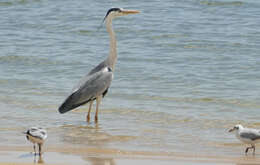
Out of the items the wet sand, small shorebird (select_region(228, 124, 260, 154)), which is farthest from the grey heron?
small shorebird (select_region(228, 124, 260, 154))

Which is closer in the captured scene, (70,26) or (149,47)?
(149,47)

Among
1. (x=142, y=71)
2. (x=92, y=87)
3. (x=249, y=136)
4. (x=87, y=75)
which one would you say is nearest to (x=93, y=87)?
(x=92, y=87)

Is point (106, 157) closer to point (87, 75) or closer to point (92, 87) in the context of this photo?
point (92, 87)

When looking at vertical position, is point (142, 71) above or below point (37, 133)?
below

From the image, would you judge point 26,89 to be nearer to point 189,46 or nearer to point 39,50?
point 39,50

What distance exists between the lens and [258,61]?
42.5 feet

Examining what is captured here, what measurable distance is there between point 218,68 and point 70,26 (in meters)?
5.46

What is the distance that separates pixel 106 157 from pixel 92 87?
3.13m

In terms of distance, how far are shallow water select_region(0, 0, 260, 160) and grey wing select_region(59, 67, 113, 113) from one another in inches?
11.4

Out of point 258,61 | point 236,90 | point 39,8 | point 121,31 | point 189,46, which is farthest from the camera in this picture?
point 39,8

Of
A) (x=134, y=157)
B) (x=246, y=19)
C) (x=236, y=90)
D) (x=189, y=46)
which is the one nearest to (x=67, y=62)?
(x=189, y=46)

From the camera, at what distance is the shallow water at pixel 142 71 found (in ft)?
28.8

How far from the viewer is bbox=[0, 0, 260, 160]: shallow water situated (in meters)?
8.77

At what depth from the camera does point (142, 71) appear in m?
12.7
